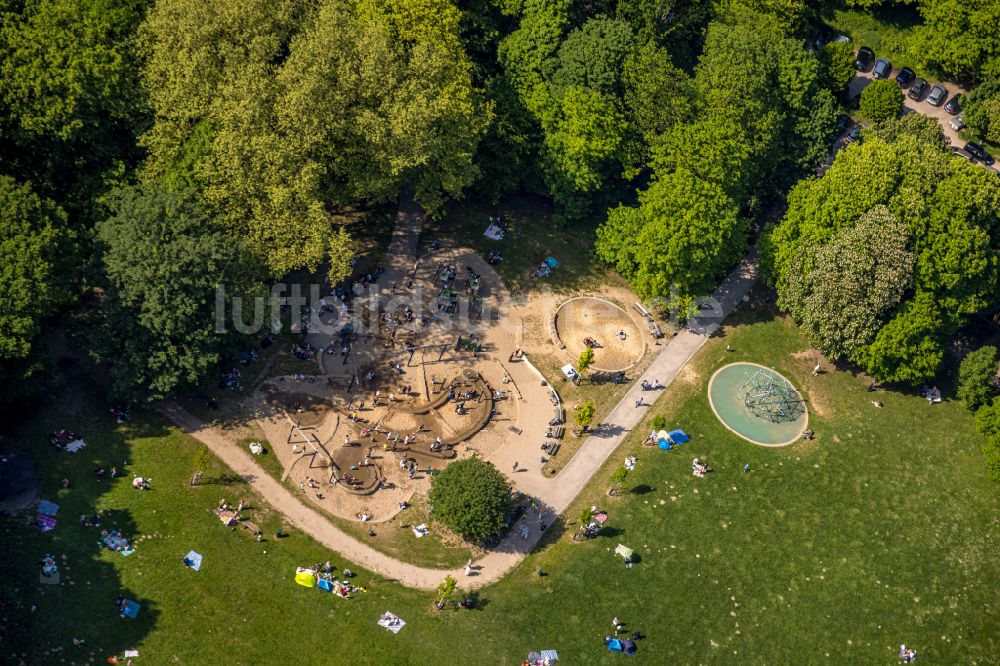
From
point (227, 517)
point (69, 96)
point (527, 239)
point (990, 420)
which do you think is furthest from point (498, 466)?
point (69, 96)

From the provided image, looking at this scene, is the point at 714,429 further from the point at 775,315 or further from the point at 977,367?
the point at 977,367

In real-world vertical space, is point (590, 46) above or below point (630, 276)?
above

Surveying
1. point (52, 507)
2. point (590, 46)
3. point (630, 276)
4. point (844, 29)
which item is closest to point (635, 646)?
→ point (630, 276)

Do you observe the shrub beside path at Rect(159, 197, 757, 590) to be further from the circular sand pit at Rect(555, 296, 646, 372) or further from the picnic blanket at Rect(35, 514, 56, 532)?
the picnic blanket at Rect(35, 514, 56, 532)

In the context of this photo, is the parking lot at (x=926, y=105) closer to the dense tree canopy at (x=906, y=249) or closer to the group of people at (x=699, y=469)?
the dense tree canopy at (x=906, y=249)

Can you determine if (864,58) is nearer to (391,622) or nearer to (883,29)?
(883,29)

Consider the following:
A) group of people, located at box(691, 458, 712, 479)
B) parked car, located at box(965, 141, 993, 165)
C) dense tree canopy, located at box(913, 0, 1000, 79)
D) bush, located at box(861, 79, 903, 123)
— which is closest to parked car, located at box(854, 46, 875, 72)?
dense tree canopy, located at box(913, 0, 1000, 79)
